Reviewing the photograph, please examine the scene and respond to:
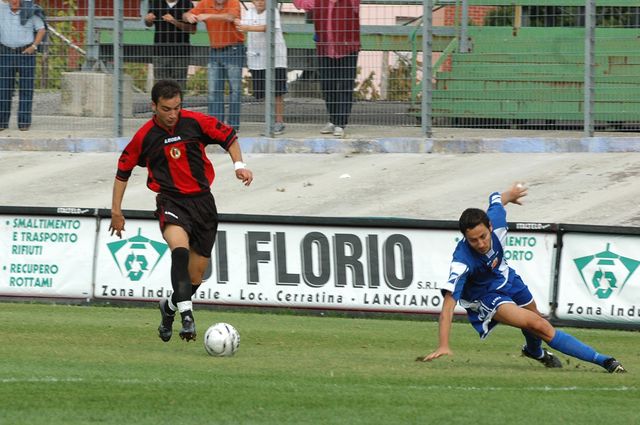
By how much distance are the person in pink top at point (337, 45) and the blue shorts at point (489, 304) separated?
8385 millimetres

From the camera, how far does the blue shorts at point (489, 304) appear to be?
893 centimetres

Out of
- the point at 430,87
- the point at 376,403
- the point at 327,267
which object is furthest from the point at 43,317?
the point at 430,87

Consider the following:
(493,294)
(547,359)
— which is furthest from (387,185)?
(493,294)

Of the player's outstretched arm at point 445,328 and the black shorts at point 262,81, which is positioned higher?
the black shorts at point 262,81

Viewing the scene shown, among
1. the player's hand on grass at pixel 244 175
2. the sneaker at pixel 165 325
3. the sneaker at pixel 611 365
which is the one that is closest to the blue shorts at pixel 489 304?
the sneaker at pixel 611 365

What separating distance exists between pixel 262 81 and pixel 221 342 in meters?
9.00

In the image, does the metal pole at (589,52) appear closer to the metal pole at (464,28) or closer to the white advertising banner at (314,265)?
the metal pole at (464,28)

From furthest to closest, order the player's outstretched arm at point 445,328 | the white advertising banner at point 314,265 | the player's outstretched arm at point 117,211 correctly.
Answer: the white advertising banner at point 314,265
the player's outstretched arm at point 117,211
the player's outstretched arm at point 445,328

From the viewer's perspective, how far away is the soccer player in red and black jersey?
32.7ft

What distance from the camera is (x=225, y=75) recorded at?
1783 cm

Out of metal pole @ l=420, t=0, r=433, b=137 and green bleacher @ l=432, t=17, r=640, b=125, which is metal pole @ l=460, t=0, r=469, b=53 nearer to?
green bleacher @ l=432, t=17, r=640, b=125

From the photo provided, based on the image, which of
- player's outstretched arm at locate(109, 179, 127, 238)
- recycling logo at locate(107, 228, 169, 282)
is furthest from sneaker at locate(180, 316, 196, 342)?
recycling logo at locate(107, 228, 169, 282)

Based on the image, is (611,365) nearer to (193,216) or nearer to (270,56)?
(193,216)

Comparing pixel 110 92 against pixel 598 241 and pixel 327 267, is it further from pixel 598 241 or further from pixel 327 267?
pixel 598 241
